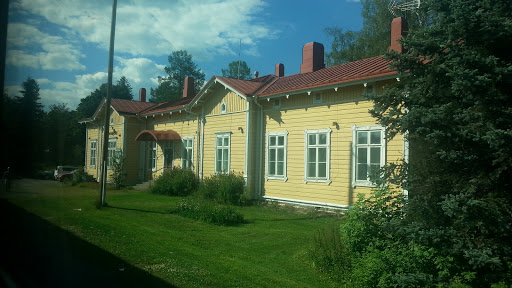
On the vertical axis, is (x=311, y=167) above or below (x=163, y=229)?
above

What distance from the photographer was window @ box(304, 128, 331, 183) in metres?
13.2

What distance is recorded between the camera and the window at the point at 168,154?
859 inches

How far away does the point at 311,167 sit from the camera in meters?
13.9

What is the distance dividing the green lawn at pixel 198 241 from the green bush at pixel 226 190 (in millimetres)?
1589

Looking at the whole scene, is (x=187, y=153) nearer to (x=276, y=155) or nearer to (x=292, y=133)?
(x=276, y=155)

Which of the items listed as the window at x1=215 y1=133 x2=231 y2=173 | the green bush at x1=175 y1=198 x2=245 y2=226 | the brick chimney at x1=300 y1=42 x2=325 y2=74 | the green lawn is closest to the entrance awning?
the window at x1=215 y1=133 x2=231 y2=173

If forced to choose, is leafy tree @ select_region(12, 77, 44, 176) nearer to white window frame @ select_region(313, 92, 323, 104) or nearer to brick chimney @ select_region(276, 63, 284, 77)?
white window frame @ select_region(313, 92, 323, 104)

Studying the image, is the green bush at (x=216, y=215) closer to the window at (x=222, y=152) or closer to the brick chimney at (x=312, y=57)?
the window at (x=222, y=152)

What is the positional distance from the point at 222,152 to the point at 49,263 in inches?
470

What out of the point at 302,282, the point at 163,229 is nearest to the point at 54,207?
the point at 163,229

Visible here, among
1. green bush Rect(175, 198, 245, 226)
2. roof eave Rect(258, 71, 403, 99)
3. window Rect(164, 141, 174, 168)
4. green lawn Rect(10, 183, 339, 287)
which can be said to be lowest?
green lawn Rect(10, 183, 339, 287)

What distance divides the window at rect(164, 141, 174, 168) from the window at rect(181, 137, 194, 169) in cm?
131

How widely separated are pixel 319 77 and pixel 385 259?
10901 mm

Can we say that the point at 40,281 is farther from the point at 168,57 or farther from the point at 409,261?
the point at 168,57
